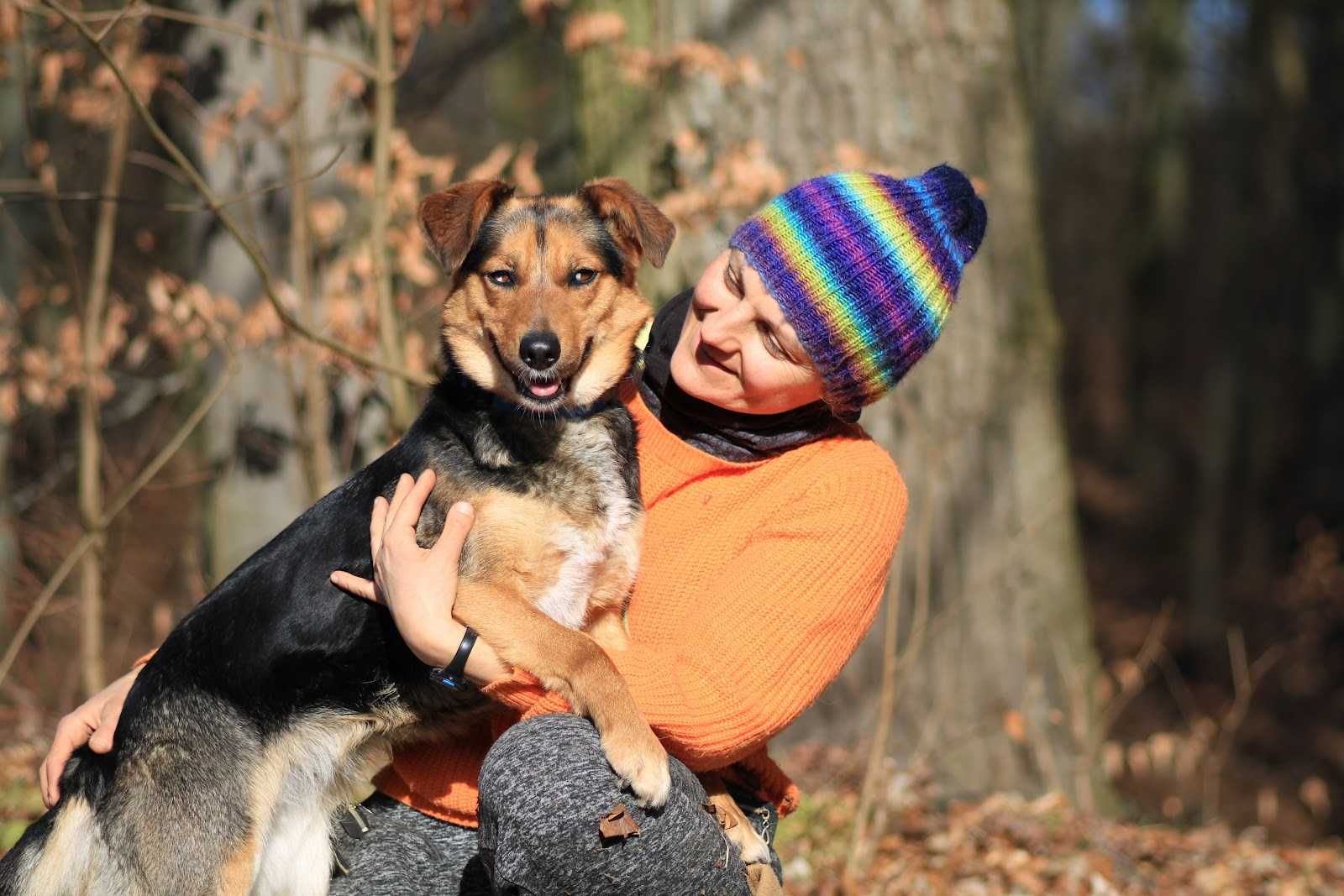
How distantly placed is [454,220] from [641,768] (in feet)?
5.53

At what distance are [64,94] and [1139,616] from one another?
16.0 meters

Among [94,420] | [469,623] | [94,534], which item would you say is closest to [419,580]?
[469,623]

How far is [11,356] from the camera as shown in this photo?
6.30m

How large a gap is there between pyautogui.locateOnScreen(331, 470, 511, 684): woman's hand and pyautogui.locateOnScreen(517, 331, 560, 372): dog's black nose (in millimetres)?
409

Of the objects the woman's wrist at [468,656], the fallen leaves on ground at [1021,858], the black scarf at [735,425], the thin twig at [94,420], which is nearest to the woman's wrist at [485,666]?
the woman's wrist at [468,656]

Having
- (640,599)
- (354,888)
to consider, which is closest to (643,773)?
(640,599)

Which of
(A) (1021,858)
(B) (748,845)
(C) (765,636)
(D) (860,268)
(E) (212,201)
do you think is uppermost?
(E) (212,201)

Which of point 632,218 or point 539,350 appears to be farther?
point 632,218

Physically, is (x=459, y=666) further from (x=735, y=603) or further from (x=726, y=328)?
(x=726, y=328)

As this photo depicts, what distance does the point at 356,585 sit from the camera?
134 inches

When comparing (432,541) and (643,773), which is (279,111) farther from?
(643,773)

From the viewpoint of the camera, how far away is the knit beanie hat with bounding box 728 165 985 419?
346 centimetres

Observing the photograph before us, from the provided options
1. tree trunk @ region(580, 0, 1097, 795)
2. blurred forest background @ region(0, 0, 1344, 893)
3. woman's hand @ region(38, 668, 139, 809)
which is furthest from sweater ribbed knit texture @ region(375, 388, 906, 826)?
tree trunk @ region(580, 0, 1097, 795)

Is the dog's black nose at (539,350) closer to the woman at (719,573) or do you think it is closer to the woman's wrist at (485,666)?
the woman at (719,573)
